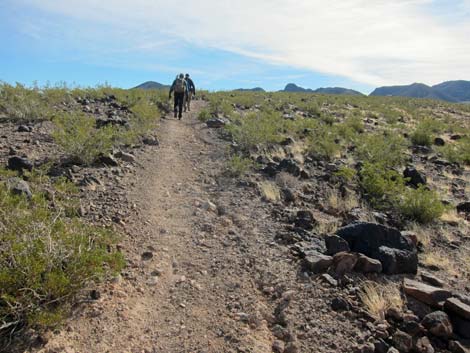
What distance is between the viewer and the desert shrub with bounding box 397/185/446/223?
22.8ft

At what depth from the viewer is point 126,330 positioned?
3.59 metres

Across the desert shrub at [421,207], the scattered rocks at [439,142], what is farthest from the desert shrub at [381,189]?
the scattered rocks at [439,142]

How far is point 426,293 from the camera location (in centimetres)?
421

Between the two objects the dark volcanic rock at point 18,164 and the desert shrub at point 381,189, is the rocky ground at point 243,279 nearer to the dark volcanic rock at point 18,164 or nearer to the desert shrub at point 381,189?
the dark volcanic rock at point 18,164

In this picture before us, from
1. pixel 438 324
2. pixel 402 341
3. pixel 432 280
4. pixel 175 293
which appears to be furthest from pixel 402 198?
pixel 175 293

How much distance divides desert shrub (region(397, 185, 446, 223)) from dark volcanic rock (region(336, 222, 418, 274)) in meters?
1.80

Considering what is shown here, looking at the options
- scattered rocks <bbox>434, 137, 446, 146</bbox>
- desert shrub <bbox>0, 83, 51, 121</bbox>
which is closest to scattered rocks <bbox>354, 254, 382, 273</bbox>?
desert shrub <bbox>0, 83, 51, 121</bbox>

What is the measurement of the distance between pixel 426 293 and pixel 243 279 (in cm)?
225

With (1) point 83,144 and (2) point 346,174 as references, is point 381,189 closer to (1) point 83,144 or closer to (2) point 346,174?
(2) point 346,174

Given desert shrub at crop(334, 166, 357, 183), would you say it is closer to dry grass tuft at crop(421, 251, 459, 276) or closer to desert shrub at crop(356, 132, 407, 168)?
desert shrub at crop(356, 132, 407, 168)

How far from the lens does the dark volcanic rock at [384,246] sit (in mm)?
4852

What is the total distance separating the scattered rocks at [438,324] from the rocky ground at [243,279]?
1cm

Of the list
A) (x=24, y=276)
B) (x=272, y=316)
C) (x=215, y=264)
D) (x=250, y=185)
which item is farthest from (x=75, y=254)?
(x=250, y=185)

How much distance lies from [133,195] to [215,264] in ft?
8.57
